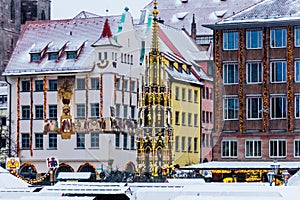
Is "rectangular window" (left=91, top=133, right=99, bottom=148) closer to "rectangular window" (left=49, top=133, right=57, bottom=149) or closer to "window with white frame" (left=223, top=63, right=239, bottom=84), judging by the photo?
"rectangular window" (left=49, top=133, right=57, bottom=149)

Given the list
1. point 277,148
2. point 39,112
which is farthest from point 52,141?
point 277,148

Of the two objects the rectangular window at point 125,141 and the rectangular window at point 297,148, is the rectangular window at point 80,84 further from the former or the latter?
the rectangular window at point 297,148

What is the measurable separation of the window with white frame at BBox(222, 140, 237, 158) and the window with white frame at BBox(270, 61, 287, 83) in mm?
5717

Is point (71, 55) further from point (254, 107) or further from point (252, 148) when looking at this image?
point (252, 148)

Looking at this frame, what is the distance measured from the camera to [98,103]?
93250mm

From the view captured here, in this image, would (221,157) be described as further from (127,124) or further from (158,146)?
(158,146)

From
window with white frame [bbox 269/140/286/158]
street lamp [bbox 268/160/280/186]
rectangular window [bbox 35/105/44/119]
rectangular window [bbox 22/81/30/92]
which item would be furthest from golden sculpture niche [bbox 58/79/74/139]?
street lamp [bbox 268/160/280/186]

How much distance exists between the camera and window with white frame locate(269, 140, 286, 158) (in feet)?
281

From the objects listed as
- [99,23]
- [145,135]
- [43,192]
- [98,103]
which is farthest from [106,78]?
[43,192]

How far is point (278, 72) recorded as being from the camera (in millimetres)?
85875

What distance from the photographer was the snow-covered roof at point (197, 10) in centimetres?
12668

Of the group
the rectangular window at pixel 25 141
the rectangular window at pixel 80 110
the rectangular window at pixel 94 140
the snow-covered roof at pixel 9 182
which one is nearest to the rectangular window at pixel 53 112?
the rectangular window at pixel 80 110

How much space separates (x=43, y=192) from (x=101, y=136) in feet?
166

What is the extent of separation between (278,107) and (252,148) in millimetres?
3779
